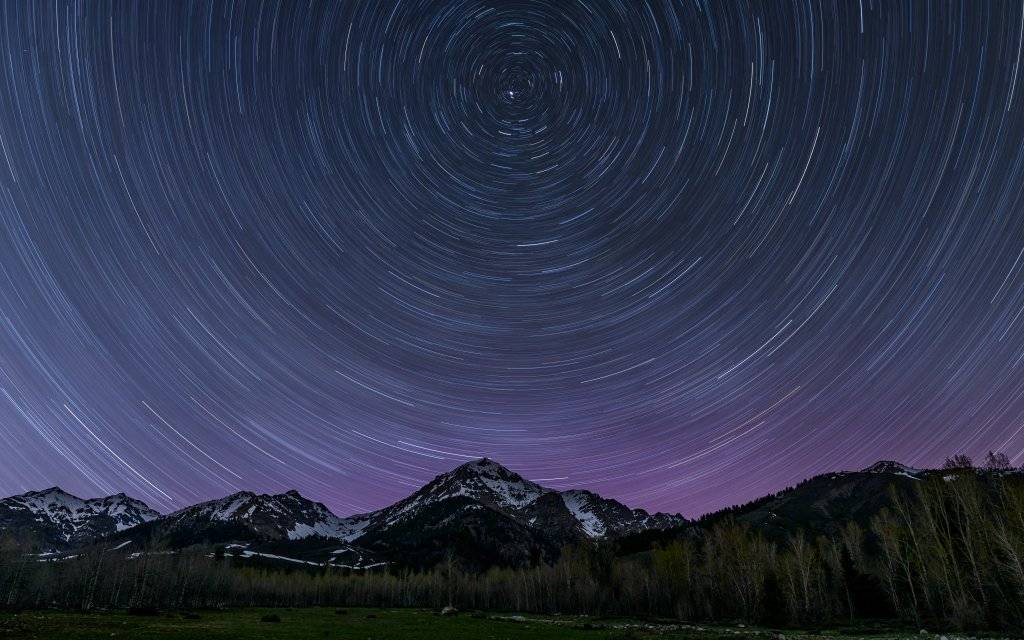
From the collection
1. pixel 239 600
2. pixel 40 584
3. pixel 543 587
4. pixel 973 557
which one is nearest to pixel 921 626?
pixel 973 557

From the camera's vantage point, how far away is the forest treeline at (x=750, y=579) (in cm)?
5303

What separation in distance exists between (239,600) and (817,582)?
15236cm

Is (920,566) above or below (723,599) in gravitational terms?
above

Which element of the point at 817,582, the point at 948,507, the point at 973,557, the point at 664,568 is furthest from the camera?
the point at 664,568

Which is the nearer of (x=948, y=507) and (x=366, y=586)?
(x=948, y=507)

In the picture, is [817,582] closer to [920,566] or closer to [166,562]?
[920,566]

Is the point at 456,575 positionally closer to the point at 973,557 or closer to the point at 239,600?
the point at 239,600

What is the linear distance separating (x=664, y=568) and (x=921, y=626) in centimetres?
5205

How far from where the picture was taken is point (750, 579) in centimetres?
7956

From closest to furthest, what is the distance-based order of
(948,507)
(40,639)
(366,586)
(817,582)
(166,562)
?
(40,639), (948,507), (817,582), (166,562), (366,586)

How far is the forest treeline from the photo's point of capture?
53.0 metres

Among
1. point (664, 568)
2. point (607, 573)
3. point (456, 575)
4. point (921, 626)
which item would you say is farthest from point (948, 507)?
point (456, 575)

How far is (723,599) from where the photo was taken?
8462cm

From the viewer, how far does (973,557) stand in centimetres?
5322
